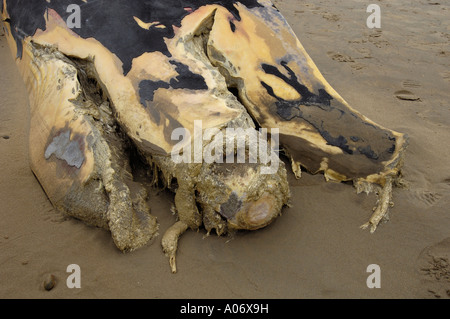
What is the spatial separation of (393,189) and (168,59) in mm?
1299

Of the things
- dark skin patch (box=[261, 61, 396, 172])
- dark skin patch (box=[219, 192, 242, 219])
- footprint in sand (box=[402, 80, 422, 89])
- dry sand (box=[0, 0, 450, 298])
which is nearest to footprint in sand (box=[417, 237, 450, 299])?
dry sand (box=[0, 0, 450, 298])

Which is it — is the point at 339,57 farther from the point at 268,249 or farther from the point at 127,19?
the point at 268,249

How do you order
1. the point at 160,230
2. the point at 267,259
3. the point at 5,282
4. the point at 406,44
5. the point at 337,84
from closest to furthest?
the point at 5,282, the point at 267,259, the point at 160,230, the point at 337,84, the point at 406,44

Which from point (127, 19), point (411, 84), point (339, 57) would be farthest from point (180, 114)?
point (339, 57)

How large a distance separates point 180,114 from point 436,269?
4.05 feet

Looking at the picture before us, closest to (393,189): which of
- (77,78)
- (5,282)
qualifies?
(77,78)

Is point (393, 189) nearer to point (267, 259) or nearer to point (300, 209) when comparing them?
point (300, 209)

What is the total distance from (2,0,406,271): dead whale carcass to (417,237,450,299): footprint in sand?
9.9 inches

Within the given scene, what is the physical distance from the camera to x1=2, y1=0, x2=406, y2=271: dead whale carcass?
1609 millimetres

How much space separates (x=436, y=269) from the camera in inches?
62.8

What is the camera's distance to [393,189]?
6.59 feet

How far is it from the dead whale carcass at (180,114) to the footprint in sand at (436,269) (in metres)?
0.25

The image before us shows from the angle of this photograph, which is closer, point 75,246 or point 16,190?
point 75,246

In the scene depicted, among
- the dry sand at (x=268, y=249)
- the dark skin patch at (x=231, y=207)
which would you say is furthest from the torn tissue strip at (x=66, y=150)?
the dark skin patch at (x=231, y=207)
